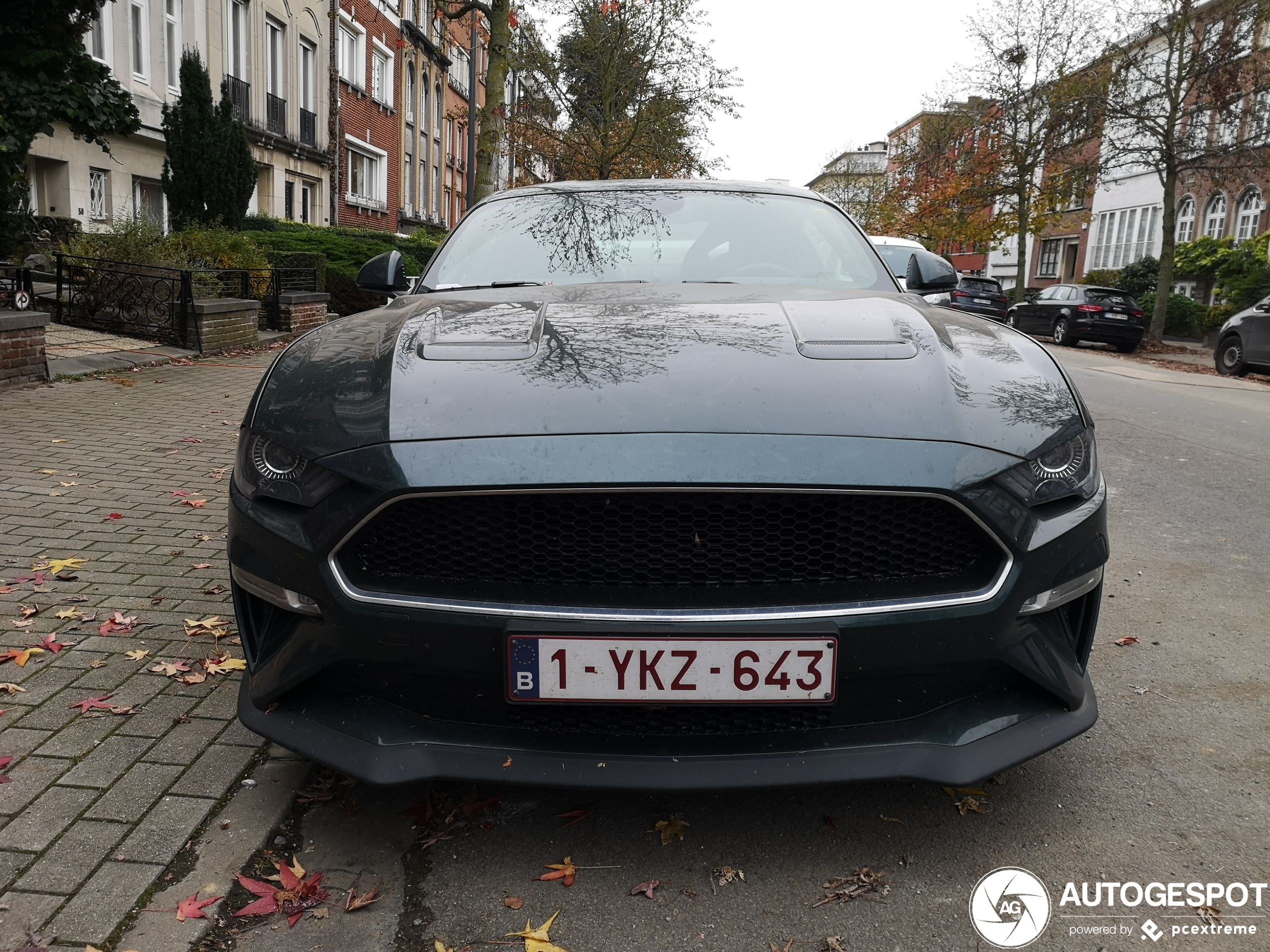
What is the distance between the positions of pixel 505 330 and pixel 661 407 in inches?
24.0

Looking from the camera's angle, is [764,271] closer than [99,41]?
Yes

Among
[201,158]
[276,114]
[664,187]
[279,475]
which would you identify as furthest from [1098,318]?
[279,475]

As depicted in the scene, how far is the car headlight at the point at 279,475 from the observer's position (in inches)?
81.2

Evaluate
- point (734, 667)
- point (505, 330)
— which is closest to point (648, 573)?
point (734, 667)

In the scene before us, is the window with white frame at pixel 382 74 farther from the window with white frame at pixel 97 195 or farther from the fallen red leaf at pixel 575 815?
the fallen red leaf at pixel 575 815

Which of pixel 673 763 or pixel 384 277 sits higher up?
pixel 384 277

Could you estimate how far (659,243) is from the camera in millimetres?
3488

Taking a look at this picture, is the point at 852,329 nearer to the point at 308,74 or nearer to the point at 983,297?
the point at 308,74

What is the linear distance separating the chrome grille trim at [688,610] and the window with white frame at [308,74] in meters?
27.4

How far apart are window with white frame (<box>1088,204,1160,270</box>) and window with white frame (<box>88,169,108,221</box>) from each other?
34190 mm

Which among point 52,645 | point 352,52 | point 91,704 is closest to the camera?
point 91,704

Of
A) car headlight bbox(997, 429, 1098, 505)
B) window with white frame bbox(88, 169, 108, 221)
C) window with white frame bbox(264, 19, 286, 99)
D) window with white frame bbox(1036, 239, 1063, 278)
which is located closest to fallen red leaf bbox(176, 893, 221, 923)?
car headlight bbox(997, 429, 1098, 505)

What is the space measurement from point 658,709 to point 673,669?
144mm

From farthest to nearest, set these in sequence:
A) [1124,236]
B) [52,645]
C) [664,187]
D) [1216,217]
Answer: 1. [1124,236]
2. [1216,217]
3. [664,187]
4. [52,645]
